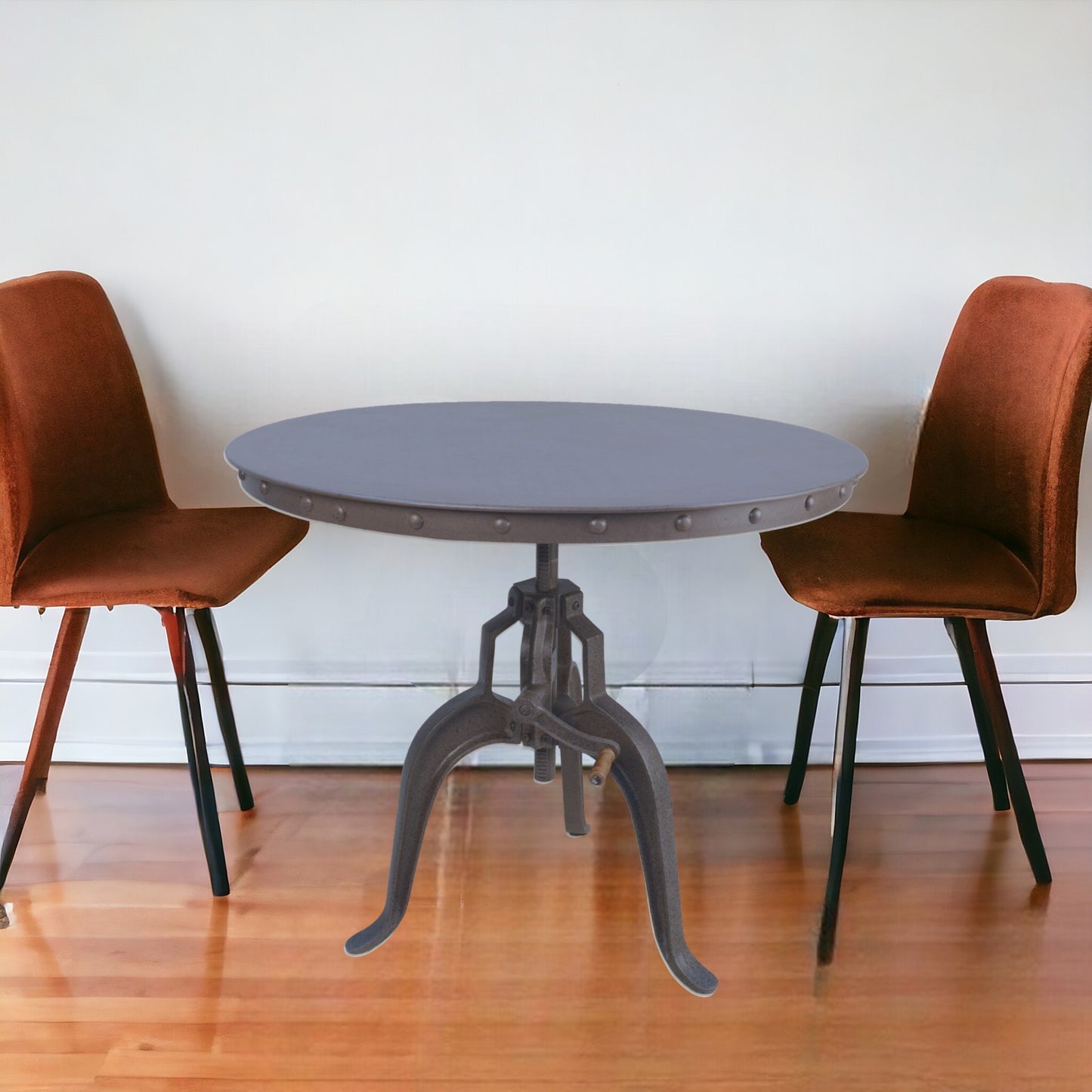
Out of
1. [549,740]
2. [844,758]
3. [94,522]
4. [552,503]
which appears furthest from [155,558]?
[844,758]

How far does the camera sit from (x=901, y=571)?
67.4 inches

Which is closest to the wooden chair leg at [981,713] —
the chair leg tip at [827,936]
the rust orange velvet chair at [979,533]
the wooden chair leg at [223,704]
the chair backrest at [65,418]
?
the rust orange velvet chair at [979,533]

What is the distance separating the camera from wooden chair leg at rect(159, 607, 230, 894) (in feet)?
5.57

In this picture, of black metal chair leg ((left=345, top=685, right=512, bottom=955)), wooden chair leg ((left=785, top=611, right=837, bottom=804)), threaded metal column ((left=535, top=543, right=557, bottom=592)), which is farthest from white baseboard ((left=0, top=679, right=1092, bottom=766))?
threaded metal column ((left=535, top=543, right=557, bottom=592))

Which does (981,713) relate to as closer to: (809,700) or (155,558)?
(809,700)

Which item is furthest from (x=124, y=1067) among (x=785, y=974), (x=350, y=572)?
Answer: (x=350, y=572)

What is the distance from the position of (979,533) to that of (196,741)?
1.41m

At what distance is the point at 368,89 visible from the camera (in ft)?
6.61

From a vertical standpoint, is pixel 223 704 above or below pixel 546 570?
below

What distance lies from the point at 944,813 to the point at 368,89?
70.4 inches

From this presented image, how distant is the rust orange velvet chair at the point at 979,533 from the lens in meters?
1.65

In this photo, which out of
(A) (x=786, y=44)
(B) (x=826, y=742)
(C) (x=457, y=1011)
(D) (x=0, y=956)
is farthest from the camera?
(B) (x=826, y=742)

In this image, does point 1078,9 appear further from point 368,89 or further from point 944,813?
point 944,813

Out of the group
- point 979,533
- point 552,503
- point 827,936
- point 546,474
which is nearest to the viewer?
point 552,503
